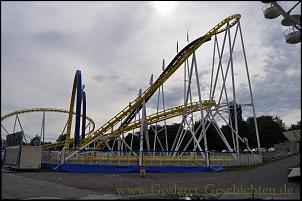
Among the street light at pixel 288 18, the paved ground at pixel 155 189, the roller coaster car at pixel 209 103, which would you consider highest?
the street light at pixel 288 18

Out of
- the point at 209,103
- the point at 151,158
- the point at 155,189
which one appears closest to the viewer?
the point at 155,189

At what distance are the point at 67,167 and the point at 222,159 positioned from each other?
12.8 meters

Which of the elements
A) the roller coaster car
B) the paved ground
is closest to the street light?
the paved ground

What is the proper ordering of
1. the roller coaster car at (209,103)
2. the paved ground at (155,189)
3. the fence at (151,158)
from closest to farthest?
the paved ground at (155,189) < the fence at (151,158) < the roller coaster car at (209,103)

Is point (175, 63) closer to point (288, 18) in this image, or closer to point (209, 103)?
point (209, 103)

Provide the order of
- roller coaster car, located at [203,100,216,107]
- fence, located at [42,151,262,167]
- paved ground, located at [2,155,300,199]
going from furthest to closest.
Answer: roller coaster car, located at [203,100,216,107], fence, located at [42,151,262,167], paved ground, located at [2,155,300,199]

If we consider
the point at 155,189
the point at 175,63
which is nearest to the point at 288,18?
the point at 155,189

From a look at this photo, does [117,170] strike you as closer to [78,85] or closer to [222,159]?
[222,159]

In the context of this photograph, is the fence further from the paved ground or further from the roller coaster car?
the paved ground

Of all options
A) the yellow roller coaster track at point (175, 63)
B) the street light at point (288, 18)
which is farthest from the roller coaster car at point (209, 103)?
the street light at point (288, 18)

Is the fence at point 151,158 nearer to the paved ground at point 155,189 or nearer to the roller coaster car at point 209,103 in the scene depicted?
the roller coaster car at point 209,103

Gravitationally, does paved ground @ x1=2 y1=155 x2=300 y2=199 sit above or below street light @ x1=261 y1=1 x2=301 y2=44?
below

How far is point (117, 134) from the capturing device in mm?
35250

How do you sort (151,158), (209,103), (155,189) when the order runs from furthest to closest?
1. (209,103)
2. (151,158)
3. (155,189)
